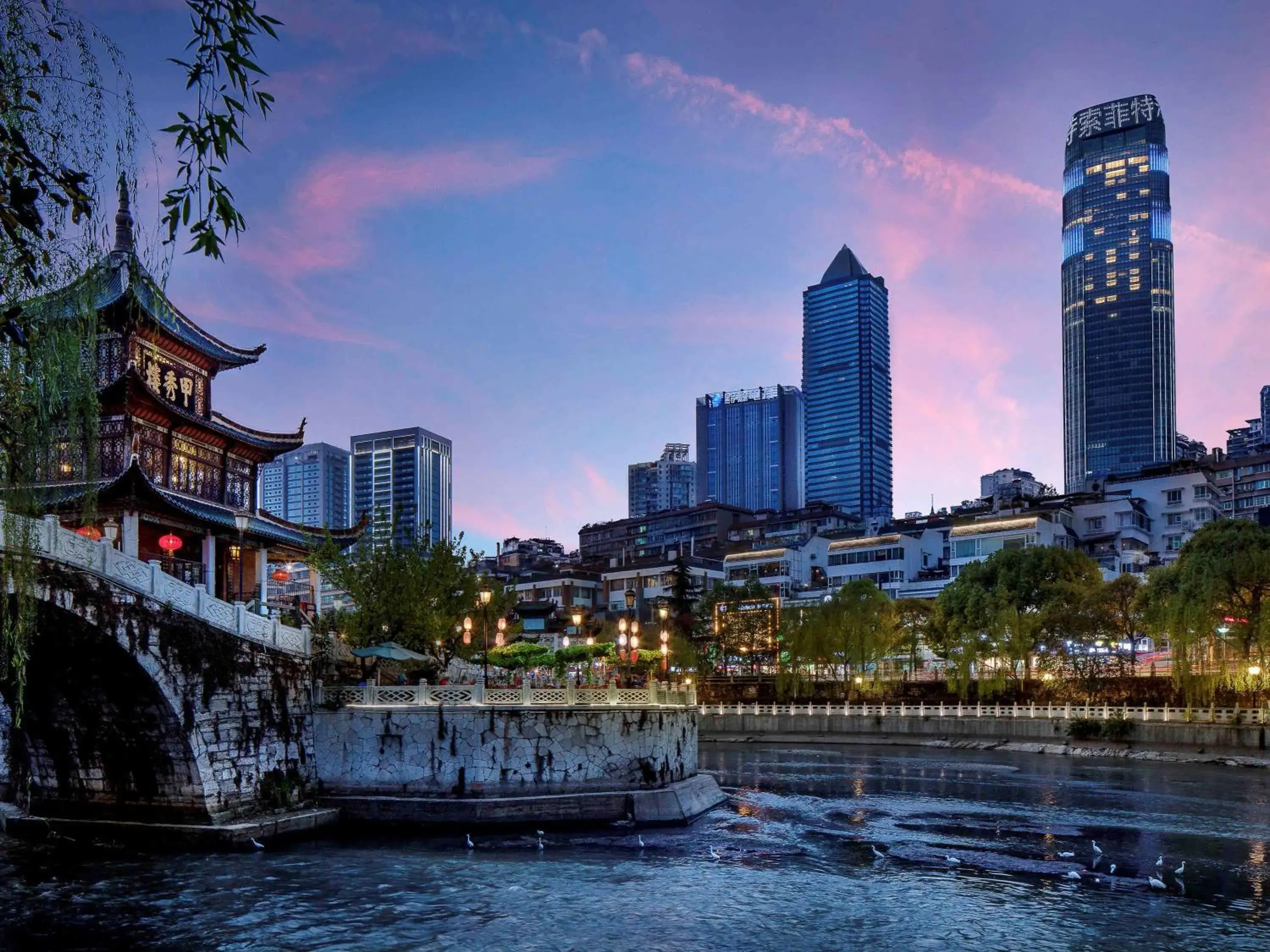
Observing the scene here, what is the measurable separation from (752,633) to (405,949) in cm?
6076

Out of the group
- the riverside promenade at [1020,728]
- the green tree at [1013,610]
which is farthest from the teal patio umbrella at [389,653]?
the green tree at [1013,610]

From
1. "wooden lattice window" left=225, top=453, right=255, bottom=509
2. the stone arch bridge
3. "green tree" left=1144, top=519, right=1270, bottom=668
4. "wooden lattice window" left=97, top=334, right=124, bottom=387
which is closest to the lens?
the stone arch bridge

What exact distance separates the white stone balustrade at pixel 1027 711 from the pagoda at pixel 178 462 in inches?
1122

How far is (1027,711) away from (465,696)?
38.1 m

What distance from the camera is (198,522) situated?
144 ft

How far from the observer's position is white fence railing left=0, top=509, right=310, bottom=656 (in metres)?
24.9

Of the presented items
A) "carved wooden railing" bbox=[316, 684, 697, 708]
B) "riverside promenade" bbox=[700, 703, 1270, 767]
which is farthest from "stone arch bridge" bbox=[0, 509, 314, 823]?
"riverside promenade" bbox=[700, 703, 1270, 767]

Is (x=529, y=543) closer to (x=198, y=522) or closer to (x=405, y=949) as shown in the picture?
(x=198, y=522)

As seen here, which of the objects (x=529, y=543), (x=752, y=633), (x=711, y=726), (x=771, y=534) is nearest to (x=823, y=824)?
(x=711, y=726)

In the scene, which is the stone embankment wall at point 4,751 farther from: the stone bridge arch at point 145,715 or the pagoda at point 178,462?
the pagoda at point 178,462

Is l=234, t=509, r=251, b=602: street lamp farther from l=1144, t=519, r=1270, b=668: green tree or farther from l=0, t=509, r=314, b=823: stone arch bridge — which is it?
Answer: l=1144, t=519, r=1270, b=668: green tree

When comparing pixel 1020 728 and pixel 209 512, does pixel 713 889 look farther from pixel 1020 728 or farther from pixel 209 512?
pixel 1020 728

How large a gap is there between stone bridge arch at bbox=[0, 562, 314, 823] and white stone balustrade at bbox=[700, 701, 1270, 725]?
4063 cm

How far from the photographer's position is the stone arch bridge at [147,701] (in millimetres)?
25266
